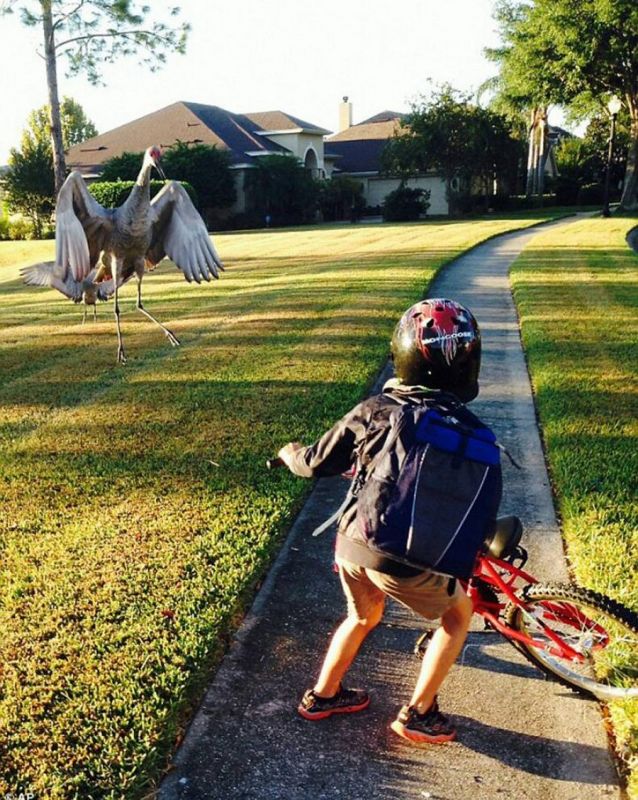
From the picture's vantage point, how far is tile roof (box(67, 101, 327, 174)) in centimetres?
4331

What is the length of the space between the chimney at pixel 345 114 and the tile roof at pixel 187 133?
20214mm

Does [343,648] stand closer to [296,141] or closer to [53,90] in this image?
[53,90]

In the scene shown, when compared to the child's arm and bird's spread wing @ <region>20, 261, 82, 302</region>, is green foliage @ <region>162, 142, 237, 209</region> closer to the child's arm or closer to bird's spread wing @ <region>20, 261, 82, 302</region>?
bird's spread wing @ <region>20, 261, 82, 302</region>

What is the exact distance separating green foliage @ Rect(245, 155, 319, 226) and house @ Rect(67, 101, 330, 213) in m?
0.83

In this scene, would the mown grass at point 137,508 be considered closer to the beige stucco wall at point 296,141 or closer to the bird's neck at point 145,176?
the bird's neck at point 145,176

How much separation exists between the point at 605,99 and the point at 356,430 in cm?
3974

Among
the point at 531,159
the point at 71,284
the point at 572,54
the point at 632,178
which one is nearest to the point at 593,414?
the point at 71,284

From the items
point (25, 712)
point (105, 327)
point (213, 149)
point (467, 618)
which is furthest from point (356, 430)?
point (213, 149)

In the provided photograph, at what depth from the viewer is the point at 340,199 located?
4466cm

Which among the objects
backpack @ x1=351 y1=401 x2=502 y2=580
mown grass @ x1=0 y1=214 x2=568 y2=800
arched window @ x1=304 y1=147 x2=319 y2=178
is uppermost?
arched window @ x1=304 y1=147 x2=319 y2=178

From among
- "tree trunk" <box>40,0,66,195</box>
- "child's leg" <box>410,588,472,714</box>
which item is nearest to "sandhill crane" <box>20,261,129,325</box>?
"child's leg" <box>410,588,472,714</box>

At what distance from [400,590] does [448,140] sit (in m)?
43.5

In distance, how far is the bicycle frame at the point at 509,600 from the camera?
9.75 feet

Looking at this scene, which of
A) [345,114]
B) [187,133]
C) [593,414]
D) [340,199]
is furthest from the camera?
[345,114]
